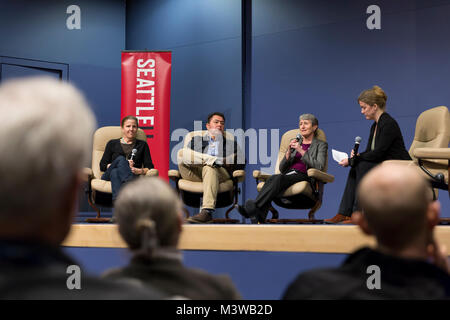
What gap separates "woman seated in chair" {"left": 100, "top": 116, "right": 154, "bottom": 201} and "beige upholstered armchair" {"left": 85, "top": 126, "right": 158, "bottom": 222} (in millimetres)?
96

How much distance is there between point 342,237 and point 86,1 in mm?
5887

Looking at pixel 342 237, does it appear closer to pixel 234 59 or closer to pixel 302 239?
pixel 302 239

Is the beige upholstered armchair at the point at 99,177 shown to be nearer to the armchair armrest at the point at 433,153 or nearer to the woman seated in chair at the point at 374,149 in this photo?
the woman seated in chair at the point at 374,149

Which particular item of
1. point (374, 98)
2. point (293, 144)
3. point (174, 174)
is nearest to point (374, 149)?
point (374, 98)

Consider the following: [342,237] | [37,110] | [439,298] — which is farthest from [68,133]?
[342,237]

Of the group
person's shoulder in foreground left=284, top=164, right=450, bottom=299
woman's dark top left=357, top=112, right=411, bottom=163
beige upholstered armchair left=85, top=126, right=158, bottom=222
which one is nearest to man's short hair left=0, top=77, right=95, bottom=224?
person's shoulder in foreground left=284, top=164, right=450, bottom=299

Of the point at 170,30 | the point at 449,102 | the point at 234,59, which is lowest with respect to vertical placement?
the point at 449,102

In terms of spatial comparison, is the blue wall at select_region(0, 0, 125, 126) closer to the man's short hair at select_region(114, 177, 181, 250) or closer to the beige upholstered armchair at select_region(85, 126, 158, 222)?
the beige upholstered armchair at select_region(85, 126, 158, 222)

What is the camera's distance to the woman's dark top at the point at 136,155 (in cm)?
480

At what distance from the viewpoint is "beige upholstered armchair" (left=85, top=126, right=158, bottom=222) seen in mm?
4602

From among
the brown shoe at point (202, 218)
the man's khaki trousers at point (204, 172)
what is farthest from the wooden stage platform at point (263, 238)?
the man's khaki trousers at point (204, 172)

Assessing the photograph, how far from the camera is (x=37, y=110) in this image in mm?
534

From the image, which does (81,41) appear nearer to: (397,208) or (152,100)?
(152,100)

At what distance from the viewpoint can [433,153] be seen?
351cm
